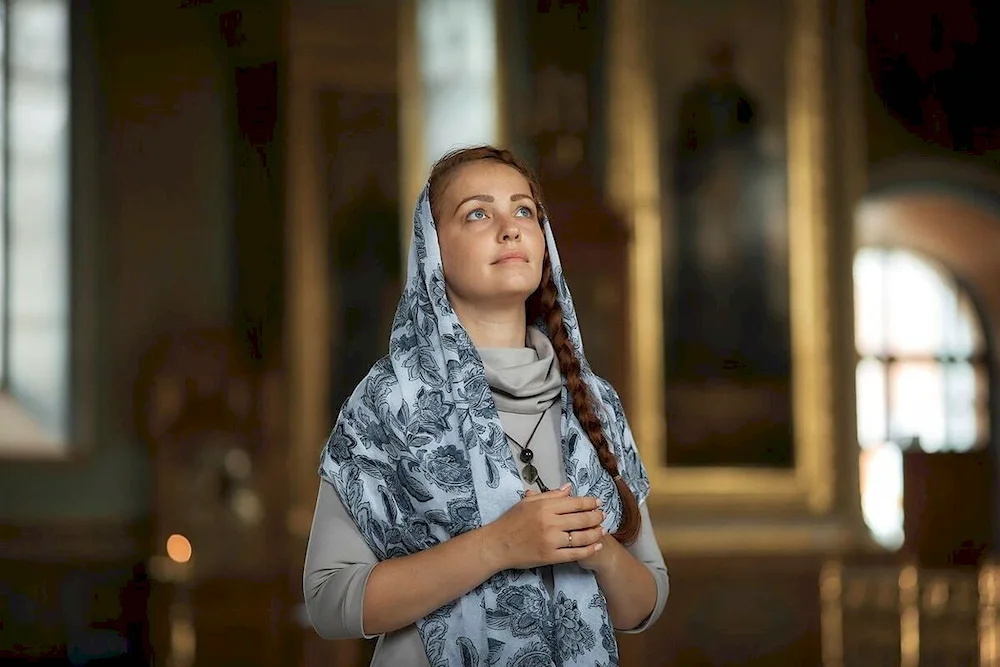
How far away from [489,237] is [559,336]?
0.68 feet

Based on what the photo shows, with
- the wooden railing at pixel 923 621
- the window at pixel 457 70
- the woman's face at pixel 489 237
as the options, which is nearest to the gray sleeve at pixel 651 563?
the woman's face at pixel 489 237

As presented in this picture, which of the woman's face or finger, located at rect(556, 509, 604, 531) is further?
the woman's face

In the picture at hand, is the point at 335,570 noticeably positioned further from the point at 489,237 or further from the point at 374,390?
the point at 489,237

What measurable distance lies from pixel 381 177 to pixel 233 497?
2360mm

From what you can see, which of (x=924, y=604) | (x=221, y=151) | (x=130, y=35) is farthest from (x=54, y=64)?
(x=924, y=604)

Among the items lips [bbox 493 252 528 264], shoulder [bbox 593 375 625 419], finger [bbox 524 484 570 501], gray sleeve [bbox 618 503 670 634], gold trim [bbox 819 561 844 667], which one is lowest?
gold trim [bbox 819 561 844 667]

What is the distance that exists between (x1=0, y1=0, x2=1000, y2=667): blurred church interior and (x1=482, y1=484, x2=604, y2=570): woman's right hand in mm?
6816

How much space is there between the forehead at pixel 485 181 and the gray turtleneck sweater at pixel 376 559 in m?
0.23

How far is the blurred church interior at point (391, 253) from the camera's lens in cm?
880

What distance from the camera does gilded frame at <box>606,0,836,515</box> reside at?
9.39 meters

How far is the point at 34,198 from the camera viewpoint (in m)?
9.40

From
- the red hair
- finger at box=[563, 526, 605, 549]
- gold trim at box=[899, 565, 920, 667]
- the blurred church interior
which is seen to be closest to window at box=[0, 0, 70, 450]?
the blurred church interior

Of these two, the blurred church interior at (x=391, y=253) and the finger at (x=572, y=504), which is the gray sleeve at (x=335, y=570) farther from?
the blurred church interior at (x=391, y=253)

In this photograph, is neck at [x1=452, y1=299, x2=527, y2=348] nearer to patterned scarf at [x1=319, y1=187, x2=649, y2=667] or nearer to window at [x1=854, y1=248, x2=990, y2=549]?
patterned scarf at [x1=319, y1=187, x2=649, y2=667]
